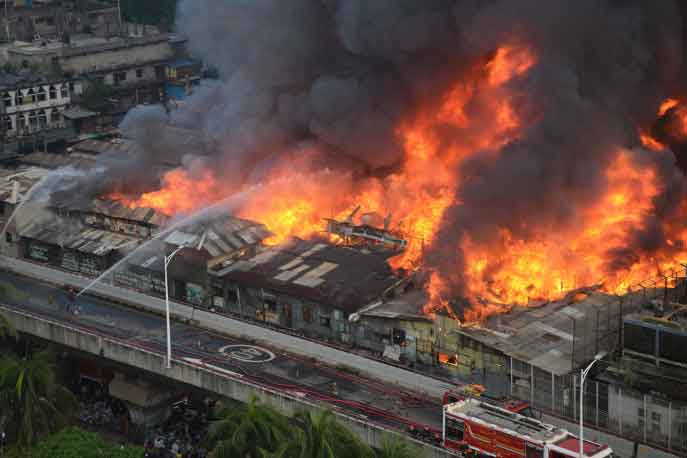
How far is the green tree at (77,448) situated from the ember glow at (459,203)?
68.3 ft

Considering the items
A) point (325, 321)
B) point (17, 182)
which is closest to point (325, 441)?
point (325, 321)

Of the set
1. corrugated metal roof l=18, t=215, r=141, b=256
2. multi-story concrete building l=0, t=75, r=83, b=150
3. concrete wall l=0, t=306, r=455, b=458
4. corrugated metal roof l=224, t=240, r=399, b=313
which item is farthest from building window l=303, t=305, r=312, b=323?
multi-story concrete building l=0, t=75, r=83, b=150

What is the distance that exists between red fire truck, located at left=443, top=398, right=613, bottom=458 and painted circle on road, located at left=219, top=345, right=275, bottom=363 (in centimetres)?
1534

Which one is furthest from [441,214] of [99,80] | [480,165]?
[99,80]

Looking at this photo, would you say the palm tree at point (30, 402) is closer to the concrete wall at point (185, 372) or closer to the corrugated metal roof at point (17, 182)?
the concrete wall at point (185, 372)

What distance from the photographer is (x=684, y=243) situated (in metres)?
88.0

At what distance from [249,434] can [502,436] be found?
1146cm

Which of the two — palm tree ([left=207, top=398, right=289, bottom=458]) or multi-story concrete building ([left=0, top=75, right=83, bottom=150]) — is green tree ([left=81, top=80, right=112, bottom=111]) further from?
palm tree ([left=207, top=398, right=289, bottom=458])

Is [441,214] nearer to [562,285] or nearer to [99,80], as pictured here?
[562,285]

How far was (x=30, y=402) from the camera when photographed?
209ft

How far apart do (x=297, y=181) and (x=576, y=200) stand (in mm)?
20048

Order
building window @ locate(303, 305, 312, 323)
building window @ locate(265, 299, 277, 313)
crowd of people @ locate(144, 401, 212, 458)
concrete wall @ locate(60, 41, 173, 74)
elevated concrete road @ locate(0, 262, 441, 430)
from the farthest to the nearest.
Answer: concrete wall @ locate(60, 41, 173, 74) → building window @ locate(265, 299, 277, 313) → building window @ locate(303, 305, 312, 323) → crowd of people @ locate(144, 401, 212, 458) → elevated concrete road @ locate(0, 262, 441, 430)

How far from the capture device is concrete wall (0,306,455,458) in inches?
2579

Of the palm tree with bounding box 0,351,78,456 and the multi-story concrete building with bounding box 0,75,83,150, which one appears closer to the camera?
the palm tree with bounding box 0,351,78,456
